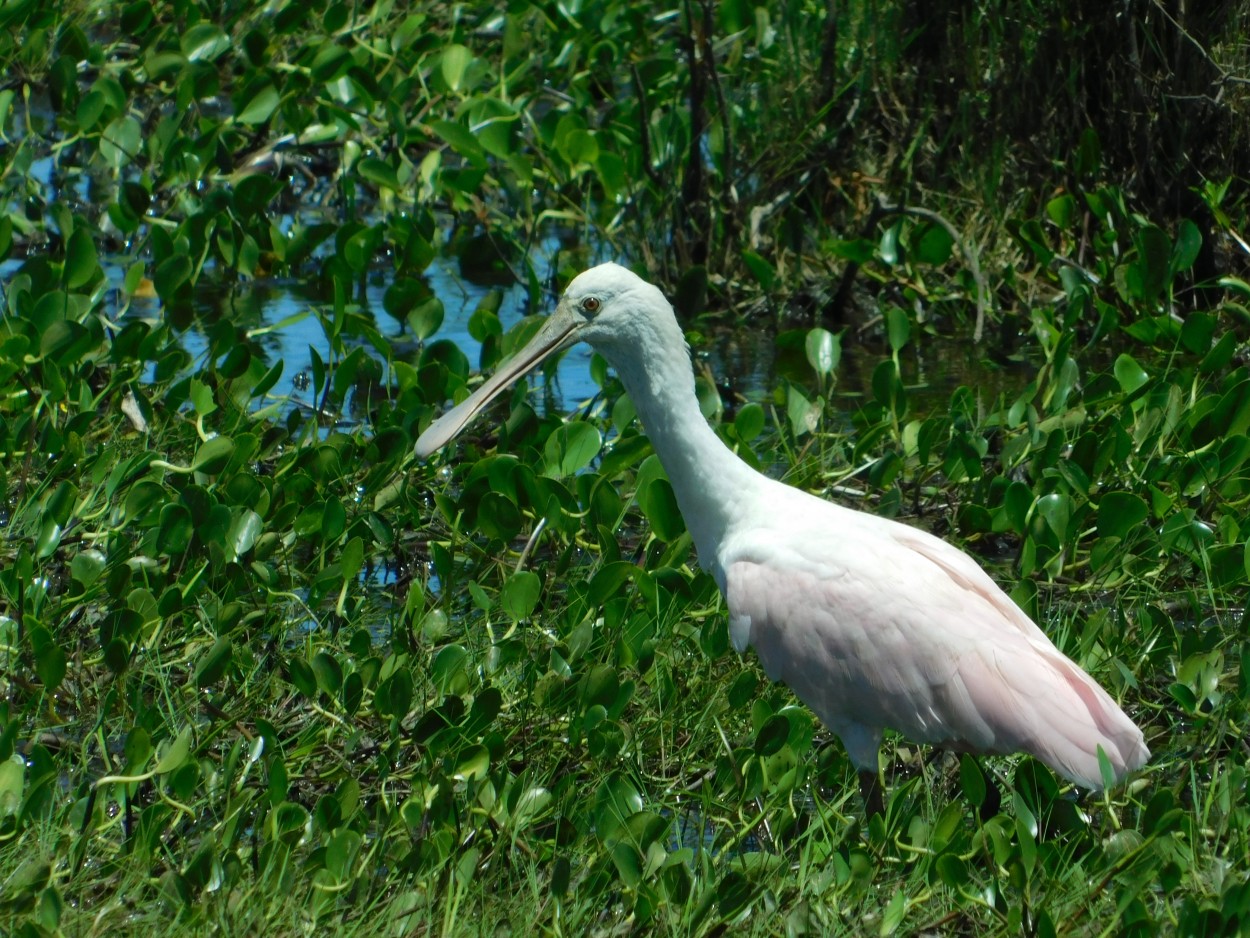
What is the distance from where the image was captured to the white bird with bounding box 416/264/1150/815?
11.9ft

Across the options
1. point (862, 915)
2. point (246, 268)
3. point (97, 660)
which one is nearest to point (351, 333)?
point (246, 268)

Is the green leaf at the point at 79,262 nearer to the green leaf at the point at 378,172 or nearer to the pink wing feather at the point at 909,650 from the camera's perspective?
the green leaf at the point at 378,172

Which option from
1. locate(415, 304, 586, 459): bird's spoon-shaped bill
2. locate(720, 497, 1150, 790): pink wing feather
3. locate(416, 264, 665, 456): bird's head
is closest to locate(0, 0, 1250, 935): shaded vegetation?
locate(720, 497, 1150, 790): pink wing feather

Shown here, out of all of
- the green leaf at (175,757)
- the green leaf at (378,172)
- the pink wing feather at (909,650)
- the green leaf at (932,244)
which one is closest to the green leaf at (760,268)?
the green leaf at (932,244)

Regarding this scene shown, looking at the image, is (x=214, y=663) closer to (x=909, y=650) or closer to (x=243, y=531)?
(x=243, y=531)

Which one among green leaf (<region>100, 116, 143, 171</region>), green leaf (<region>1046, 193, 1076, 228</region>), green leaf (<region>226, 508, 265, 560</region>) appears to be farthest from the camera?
green leaf (<region>100, 116, 143, 171</region>)

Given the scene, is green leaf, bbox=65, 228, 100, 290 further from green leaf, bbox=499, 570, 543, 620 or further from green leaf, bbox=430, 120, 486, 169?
green leaf, bbox=499, 570, 543, 620

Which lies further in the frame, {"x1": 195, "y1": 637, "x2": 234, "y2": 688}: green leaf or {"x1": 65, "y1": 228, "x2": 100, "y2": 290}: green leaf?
{"x1": 65, "y1": 228, "x2": 100, "y2": 290}: green leaf

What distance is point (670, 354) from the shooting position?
13.2 ft

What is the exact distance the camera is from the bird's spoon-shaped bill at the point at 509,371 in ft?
13.6

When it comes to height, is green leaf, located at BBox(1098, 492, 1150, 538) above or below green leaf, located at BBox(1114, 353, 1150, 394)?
above

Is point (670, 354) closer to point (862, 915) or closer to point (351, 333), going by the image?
point (862, 915)

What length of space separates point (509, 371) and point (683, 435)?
57 centimetres

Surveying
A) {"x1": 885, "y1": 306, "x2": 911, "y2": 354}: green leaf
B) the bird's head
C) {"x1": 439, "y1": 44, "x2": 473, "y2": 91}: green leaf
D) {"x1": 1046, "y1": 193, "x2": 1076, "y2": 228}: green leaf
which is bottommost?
{"x1": 1046, "y1": 193, "x2": 1076, "y2": 228}: green leaf
